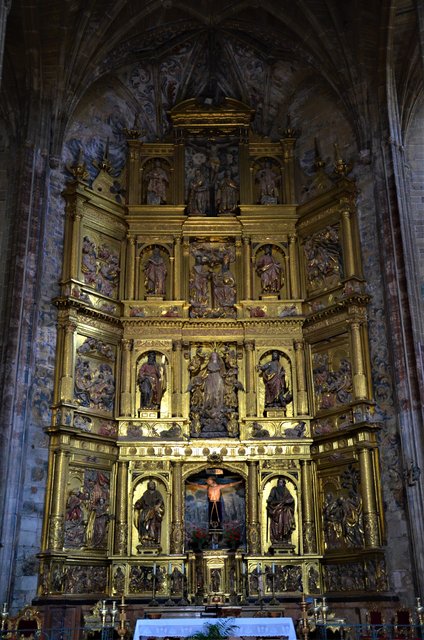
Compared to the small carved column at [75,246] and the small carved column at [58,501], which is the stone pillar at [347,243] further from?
the small carved column at [58,501]

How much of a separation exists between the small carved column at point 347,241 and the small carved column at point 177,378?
489cm

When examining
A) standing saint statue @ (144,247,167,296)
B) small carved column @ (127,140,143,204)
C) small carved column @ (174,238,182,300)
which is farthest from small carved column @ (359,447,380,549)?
small carved column @ (127,140,143,204)

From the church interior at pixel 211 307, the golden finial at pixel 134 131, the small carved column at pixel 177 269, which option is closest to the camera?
the church interior at pixel 211 307

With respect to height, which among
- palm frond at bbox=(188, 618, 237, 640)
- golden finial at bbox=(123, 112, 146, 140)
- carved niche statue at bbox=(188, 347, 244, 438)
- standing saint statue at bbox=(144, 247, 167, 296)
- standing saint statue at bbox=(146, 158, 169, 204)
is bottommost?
palm frond at bbox=(188, 618, 237, 640)

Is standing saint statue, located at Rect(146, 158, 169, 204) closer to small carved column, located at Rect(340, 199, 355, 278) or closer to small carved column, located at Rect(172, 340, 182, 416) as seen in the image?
small carved column, located at Rect(172, 340, 182, 416)

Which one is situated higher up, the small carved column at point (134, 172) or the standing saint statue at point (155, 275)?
the small carved column at point (134, 172)

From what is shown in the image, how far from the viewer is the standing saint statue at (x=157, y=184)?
22822 millimetres

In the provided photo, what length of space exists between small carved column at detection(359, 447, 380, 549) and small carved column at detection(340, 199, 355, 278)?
4.71 meters

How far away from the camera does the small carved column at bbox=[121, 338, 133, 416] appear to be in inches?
797

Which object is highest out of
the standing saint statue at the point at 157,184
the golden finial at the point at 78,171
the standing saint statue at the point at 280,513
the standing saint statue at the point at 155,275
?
the standing saint statue at the point at 157,184

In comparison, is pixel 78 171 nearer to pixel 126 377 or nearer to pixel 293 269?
pixel 126 377

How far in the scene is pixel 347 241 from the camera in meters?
20.4

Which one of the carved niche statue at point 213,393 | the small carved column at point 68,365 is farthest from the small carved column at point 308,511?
the small carved column at point 68,365

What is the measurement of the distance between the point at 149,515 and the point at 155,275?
6.62 metres
